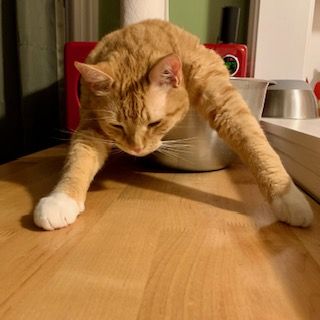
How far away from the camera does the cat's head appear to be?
90 centimetres

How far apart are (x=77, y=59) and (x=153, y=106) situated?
2.15 feet

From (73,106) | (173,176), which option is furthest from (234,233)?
(73,106)

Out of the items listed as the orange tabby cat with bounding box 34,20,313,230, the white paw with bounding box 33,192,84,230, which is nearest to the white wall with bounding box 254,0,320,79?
the orange tabby cat with bounding box 34,20,313,230

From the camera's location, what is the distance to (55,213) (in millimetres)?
742

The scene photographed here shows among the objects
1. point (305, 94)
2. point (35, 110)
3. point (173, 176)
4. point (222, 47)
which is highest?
point (222, 47)

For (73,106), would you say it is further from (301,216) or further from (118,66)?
(301,216)

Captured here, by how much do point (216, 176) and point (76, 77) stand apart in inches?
26.1

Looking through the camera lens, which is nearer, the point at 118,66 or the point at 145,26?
the point at 118,66

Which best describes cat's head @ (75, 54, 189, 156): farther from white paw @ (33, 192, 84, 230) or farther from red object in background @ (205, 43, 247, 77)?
red object in background @ (205, 43, 247, 77)

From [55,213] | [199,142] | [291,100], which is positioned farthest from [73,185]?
[291,100]

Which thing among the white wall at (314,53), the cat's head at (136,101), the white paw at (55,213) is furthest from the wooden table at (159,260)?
the white wall at (314,53)

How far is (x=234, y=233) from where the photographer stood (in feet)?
2.44

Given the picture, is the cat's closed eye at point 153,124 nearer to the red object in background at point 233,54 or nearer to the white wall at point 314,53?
the red object in background at point 233,54

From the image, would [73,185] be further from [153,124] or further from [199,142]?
[199,142]
